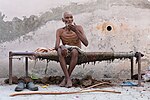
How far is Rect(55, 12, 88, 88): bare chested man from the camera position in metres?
5.00

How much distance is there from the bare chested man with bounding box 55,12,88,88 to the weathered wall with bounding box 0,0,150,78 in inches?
34.0

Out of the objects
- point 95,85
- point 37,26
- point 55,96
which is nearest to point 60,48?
point 95,85

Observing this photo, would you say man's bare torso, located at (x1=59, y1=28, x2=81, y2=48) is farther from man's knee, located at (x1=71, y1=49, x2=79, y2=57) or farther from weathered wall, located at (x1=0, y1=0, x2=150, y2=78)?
weathered wall, located at (x1=0, y1=0, x2=150, y2=78)

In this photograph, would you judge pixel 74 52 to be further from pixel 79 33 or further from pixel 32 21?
pixel 32 21

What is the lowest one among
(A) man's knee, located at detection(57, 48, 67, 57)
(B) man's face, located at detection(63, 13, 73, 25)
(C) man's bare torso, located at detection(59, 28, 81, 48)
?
(A) man's knee, located at detection(57, 48, 67, 57)

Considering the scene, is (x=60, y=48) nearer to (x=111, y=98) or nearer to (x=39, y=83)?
(x=39, y=83)

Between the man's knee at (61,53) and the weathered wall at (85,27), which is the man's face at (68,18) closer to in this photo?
the man's knee at (61,53)

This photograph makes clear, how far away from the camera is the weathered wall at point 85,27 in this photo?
246 inches

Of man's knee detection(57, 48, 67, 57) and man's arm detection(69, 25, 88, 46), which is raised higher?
man's arm detection(69, 25, 88, 46)

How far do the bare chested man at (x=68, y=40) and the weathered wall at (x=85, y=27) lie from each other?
0.86 metres

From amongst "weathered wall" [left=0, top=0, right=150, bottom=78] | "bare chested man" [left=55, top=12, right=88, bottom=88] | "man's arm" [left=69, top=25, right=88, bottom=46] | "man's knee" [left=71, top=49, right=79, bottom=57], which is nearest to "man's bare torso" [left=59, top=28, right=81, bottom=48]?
"bare chested man" [left=55, top=12, right=88, bottom=88]

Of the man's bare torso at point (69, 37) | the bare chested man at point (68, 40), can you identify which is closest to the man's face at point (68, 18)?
the bare chested man at point (68, 40)

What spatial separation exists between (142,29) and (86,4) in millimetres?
963

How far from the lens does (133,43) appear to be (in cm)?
629
